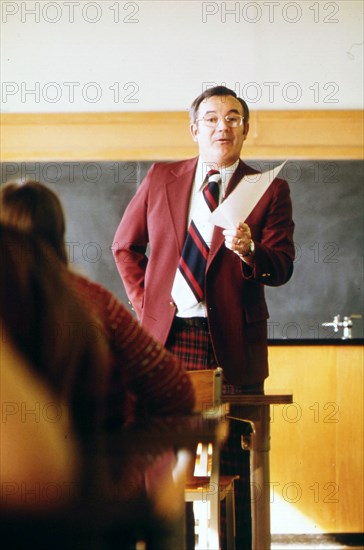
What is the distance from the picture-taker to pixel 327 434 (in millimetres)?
4000

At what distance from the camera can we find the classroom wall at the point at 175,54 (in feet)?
16.9

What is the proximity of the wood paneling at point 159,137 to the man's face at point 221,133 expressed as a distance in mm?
2270

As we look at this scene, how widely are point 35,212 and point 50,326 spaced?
0.22 meters

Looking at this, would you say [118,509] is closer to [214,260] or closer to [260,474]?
[260,474]

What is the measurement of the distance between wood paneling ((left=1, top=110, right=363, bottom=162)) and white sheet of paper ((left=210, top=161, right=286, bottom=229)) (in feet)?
8.75

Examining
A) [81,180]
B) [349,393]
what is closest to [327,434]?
[349,393]

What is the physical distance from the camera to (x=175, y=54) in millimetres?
5219

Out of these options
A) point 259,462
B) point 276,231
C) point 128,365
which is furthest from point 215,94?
point 128,365

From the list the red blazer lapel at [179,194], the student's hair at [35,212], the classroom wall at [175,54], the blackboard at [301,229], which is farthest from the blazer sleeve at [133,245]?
the classroom wall at [175,54]

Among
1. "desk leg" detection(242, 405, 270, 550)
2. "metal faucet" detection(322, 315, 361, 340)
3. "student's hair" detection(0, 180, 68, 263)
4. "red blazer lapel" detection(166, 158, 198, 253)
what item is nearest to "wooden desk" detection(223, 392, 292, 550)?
"desk leg" detection(242, 405, 270, 550)

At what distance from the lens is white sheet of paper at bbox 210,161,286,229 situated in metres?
2.49

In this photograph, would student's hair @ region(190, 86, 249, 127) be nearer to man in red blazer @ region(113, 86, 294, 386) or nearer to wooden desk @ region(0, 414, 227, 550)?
man in red blazer @ region(113, 86, 294, 386)

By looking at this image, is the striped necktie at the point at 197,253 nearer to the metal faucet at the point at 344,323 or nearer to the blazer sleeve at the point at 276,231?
the blazer sleeve at the point at 276,231

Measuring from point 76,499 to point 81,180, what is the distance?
401 cm
